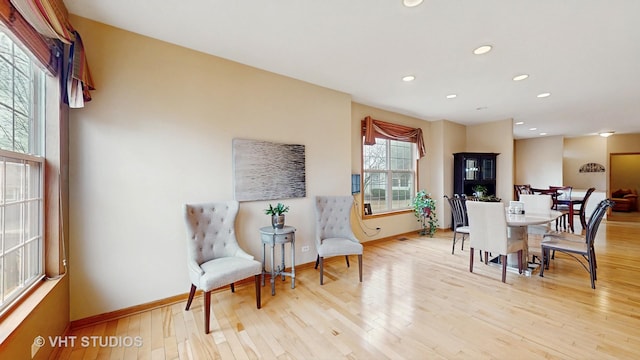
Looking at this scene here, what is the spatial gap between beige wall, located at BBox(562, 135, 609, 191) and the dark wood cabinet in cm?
483

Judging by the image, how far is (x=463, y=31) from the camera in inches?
90.0

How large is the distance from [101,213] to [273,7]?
89.3 inches

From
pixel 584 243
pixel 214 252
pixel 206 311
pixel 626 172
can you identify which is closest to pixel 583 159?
pixel 626 172

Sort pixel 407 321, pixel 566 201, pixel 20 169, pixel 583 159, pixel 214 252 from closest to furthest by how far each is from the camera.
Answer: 1. pixel 20 169
2. pixel 407 321
3. pixel 214 252
4. pixel 566 201
5. pixel 583 159

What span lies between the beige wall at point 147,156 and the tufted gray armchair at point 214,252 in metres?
0.19

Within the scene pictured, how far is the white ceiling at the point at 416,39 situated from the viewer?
2.00 meters

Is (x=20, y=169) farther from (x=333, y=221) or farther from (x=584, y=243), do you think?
(x=584, y=243)

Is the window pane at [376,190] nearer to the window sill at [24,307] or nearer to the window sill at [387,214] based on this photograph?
the window sill at [387,214]

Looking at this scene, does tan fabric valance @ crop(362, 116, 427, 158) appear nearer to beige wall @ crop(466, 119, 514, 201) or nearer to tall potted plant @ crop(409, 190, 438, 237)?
tall potted plant @ crop(409, 190, 438, 237)

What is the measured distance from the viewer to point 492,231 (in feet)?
10.1

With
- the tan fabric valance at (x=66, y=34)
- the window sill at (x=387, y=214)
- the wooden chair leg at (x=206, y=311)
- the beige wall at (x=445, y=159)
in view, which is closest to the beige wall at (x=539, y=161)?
the beige wall at (x=445, y=159)

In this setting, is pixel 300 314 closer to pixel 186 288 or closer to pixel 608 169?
pixel 186 288

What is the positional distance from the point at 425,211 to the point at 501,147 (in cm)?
238

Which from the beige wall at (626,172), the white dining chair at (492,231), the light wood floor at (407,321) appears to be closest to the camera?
the light wood floor at (407,321)
